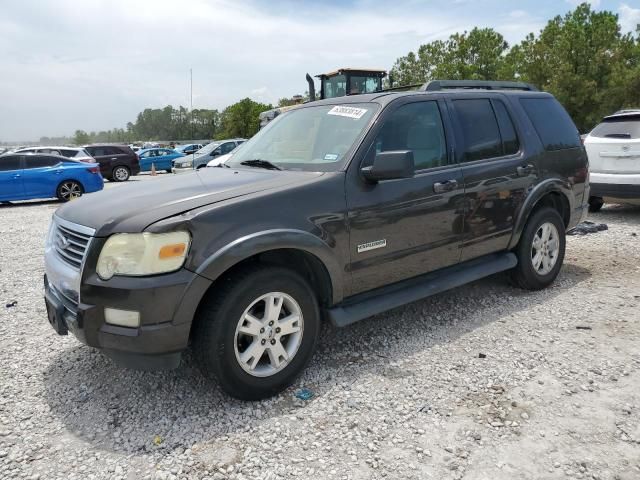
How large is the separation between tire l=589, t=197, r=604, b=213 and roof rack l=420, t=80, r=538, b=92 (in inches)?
177

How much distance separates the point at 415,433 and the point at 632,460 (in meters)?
1.03

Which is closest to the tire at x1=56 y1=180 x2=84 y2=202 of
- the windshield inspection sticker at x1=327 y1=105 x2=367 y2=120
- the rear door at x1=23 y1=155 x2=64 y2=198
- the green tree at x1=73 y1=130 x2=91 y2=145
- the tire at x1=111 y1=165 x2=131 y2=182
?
the rear door at x1=23 y1=155 x2=64 y2=198

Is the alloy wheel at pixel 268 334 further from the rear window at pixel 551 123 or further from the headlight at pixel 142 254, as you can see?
the rear window at pixel 551 123

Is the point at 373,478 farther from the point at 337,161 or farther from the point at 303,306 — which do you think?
the point at 337,161

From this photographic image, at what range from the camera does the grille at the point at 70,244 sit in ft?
9.16

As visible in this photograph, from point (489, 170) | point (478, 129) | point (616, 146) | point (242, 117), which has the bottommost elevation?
point (489, 170)

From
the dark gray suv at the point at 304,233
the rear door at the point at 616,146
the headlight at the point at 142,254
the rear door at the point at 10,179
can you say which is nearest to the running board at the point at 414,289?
the dark gray suv at the point at 304,233

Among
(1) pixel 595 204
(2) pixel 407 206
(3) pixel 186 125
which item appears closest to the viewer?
(2) pixel 407 206

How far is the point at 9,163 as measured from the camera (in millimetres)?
13047

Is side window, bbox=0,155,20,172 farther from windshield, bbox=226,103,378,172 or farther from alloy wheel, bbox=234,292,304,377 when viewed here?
alloy wheel, bbox=234,292,304,377

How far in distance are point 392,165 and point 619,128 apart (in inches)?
259

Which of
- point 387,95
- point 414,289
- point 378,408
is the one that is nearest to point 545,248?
point 414,289

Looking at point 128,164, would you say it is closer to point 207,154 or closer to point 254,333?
point 207,154

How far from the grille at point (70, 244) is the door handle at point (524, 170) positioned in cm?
354
